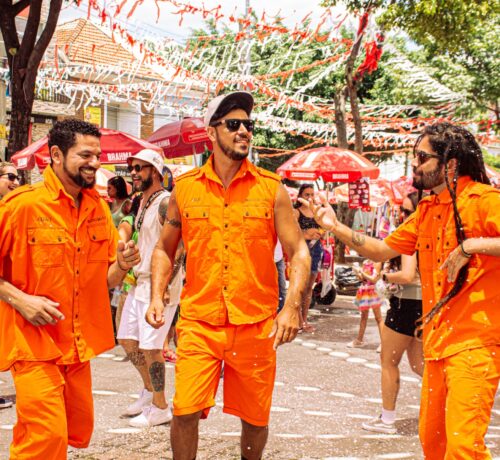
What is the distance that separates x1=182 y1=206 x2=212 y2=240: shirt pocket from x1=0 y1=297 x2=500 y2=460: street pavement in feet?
5.74

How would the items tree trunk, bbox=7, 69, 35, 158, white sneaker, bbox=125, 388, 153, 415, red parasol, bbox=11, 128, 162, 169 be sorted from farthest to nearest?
red parasol, bbox=11, 128, 162, 169 → tree trunk, bbox=7, 69, 35, 158 → white sneaker, bbox=125, 388, 153, 415

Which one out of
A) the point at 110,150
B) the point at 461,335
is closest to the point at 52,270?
the point at 461,335

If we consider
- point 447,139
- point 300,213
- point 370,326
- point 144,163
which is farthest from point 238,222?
point 370,326

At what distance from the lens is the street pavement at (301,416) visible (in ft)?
A: 18.5

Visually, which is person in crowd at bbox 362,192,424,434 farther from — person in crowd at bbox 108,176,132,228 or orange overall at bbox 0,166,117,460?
person in crowd at bbox 108,176,132,228

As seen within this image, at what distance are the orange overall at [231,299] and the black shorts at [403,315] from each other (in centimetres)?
213

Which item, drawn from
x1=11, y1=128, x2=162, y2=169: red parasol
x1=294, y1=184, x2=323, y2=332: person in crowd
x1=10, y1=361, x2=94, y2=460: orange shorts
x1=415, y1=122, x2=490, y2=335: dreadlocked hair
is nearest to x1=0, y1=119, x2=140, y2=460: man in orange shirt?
x1=10, y1=361, x2=94, y2=460: orange shorts

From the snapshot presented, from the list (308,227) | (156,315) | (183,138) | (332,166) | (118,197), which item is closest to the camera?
(156,315)

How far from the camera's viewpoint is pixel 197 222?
4.49m

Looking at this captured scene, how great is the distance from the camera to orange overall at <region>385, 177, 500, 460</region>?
391cm

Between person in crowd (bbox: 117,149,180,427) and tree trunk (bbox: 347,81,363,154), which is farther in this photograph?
tree trunk (bbox: 347,81,363,154)

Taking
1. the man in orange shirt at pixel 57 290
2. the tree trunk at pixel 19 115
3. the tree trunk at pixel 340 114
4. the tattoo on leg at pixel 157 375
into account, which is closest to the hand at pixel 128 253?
the man in orange shirt at pixel 57 290

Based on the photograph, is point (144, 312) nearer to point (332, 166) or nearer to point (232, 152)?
point (232, 152)

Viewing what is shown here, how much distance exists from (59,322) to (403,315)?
3108mm
